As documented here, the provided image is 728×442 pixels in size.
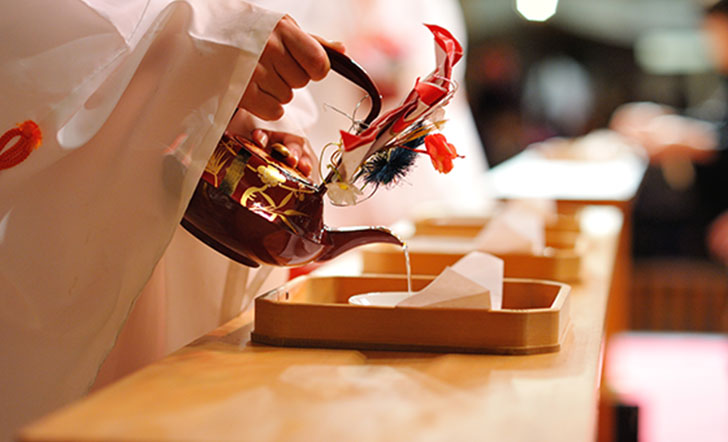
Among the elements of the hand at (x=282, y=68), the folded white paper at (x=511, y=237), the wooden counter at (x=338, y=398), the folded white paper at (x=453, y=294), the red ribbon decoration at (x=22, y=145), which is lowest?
the wooden counter at (x=338, y=398)

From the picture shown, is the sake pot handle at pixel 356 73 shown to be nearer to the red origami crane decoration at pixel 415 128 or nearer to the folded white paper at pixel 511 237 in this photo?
the red origami crane decoration at pixel 415 128

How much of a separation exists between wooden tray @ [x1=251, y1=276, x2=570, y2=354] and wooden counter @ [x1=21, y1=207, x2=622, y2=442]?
1cm

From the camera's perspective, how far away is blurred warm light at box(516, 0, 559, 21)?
152 cm

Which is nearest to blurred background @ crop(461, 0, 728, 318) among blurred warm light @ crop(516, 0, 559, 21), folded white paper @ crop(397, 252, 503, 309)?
blurred warm light @ crop(516, 0, 559, 21)

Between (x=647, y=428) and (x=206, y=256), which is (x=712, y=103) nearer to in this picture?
(x=647, y=428)

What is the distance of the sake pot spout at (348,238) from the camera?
0.95 meters

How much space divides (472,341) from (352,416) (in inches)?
9.1

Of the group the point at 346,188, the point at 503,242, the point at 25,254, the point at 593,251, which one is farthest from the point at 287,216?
the point at 593,251

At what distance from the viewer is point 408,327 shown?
2.78 feet

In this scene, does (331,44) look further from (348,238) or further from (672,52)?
(672,52)

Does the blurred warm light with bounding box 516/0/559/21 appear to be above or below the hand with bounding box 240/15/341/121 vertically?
above

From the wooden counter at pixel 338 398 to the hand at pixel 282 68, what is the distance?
0.25m

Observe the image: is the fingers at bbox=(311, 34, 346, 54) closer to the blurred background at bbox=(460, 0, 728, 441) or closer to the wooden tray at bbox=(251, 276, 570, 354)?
the wooden tray at bbox=(251, 276, 570, 354)

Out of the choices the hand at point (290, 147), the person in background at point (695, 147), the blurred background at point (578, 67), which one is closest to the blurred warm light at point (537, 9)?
the hand at point (290, 147)
